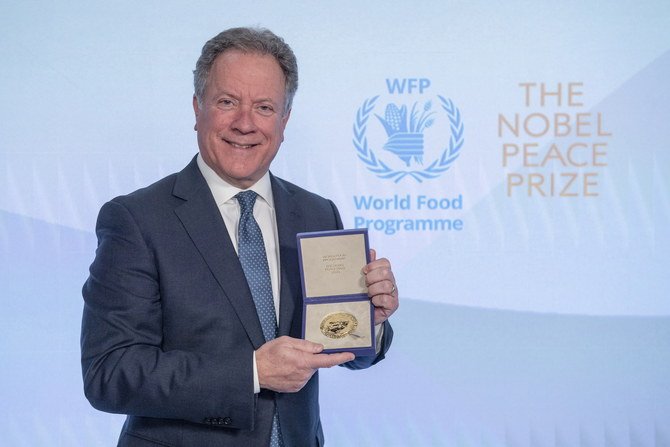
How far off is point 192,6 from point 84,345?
6.55ft

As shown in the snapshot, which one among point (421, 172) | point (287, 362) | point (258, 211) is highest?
point (421, 172)

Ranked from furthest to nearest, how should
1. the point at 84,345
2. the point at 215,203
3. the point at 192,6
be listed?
the point at 192,6 < the point at 215,203 < the point at 84,345

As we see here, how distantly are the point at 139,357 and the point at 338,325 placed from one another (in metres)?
0.45

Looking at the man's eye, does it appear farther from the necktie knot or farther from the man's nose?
the necktie knot

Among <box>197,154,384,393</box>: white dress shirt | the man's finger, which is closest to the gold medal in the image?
the man's finger

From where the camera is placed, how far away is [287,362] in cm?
148

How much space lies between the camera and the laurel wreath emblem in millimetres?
3148

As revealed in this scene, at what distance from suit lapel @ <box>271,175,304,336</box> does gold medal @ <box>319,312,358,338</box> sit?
125 millimetres

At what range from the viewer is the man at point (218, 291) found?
4.92 ft

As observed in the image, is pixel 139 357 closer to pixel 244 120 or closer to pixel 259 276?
pixel 259 276

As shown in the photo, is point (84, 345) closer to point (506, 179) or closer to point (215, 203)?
point (215, 203)

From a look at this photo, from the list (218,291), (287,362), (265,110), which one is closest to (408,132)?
(265,110)

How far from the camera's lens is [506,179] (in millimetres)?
3178

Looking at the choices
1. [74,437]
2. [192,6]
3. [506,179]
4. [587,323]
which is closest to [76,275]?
[74,437]
